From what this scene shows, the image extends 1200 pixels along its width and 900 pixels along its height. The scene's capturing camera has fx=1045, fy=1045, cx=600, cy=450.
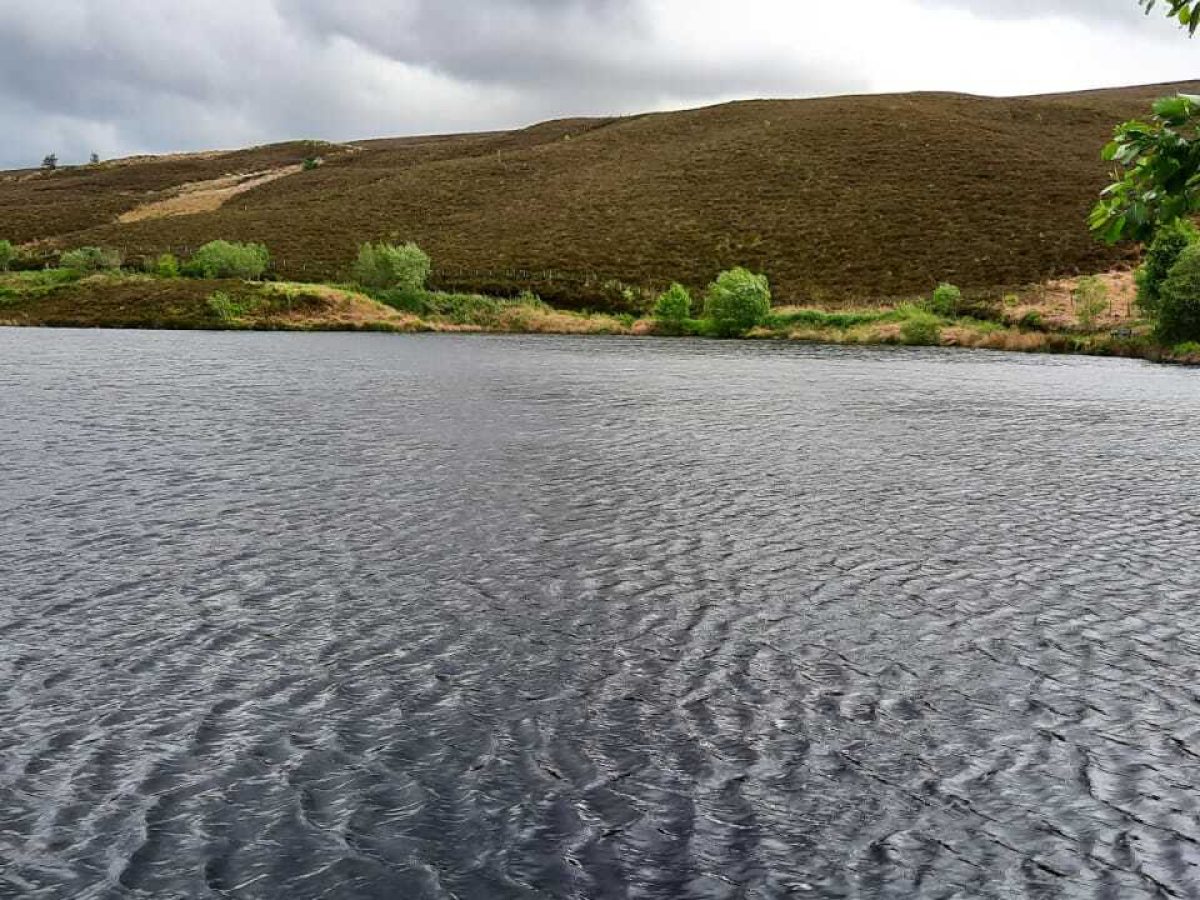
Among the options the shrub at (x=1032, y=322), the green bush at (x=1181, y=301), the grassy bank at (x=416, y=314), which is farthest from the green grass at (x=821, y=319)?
the green bush at (x=1181, y=301)

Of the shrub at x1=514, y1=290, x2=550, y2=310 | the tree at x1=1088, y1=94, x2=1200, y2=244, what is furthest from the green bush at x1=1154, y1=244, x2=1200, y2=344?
the tree at x1=1088, y1=94, x2=1200, y2=244

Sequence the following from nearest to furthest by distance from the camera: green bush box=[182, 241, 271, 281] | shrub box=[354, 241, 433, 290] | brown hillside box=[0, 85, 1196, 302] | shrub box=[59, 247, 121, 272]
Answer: shrub box=[354, 241, 433, 290] → green bush box=[182, 241, 271, 281] → shrub box=[59, 247, 121, 272] → brown hillside box=[0, 85, 1196, 302]

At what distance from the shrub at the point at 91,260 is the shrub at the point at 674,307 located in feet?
184

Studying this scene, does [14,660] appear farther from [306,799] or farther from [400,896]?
[400,896]

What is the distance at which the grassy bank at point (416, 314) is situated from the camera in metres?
85.2

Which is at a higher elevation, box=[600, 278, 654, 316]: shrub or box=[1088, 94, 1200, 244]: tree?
box=[1088, 94, 1200, 244]: tree

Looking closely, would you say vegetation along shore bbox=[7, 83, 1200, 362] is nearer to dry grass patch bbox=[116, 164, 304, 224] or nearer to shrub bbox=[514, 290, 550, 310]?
shrub bbox=[514, 290, 550, 310]

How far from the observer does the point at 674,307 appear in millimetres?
93688

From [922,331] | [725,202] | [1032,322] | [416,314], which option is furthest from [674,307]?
[725,202]

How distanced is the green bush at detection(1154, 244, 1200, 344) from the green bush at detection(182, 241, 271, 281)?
79924mm

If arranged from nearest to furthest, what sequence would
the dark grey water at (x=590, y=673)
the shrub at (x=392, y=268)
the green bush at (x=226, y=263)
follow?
the dark grey water at (x=590, y=673) → the shrub at (x=392, y=268) → the green bush at (x=226, y=263)

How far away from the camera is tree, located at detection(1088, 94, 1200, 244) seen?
4582 mm

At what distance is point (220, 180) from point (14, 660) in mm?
163235

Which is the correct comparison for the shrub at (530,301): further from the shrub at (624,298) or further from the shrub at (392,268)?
the shrub at (392,268)
